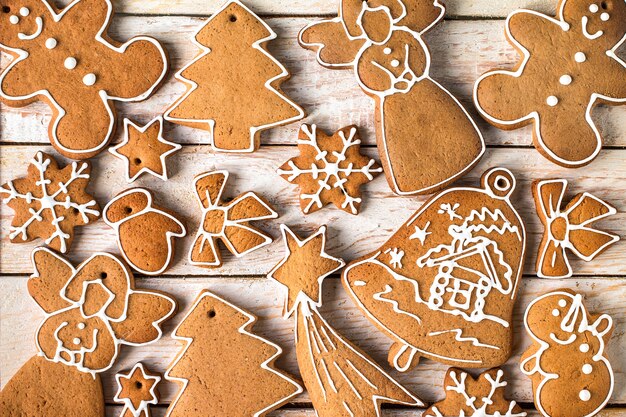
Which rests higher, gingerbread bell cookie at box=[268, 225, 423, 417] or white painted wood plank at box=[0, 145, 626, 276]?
white painted wood plank at box=[0, 145, 626, 276]

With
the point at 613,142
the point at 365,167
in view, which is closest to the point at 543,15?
the point at 613,142

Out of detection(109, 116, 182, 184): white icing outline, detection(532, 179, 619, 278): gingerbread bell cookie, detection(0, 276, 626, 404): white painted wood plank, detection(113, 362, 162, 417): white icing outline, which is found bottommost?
detection(113, 362, 162, 417): white icing outline

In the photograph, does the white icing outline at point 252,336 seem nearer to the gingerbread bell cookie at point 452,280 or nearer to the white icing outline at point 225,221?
the white icing outline at point 225,221

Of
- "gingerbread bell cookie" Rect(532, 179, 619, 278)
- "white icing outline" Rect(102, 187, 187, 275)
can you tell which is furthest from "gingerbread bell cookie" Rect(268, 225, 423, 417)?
"gingerbread bell cookie" Rect(532, 179, 619, 278)

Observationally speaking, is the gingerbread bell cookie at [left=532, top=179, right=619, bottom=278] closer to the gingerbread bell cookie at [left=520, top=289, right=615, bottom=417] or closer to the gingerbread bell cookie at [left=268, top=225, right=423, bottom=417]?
the gingerbread bell cookie at [left=520, top=289, right=615, bottom=417]

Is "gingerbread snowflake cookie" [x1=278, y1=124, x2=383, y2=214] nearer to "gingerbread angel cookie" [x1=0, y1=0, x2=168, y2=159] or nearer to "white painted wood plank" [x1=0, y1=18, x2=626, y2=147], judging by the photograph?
"white painted wood plank" [x1=0, y1=18, x2=626, y2=147]

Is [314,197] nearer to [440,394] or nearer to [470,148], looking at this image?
[470,148]

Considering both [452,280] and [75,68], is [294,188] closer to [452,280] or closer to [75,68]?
[452,280]

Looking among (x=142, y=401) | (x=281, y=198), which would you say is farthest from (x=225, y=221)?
(x=142, y=401)
